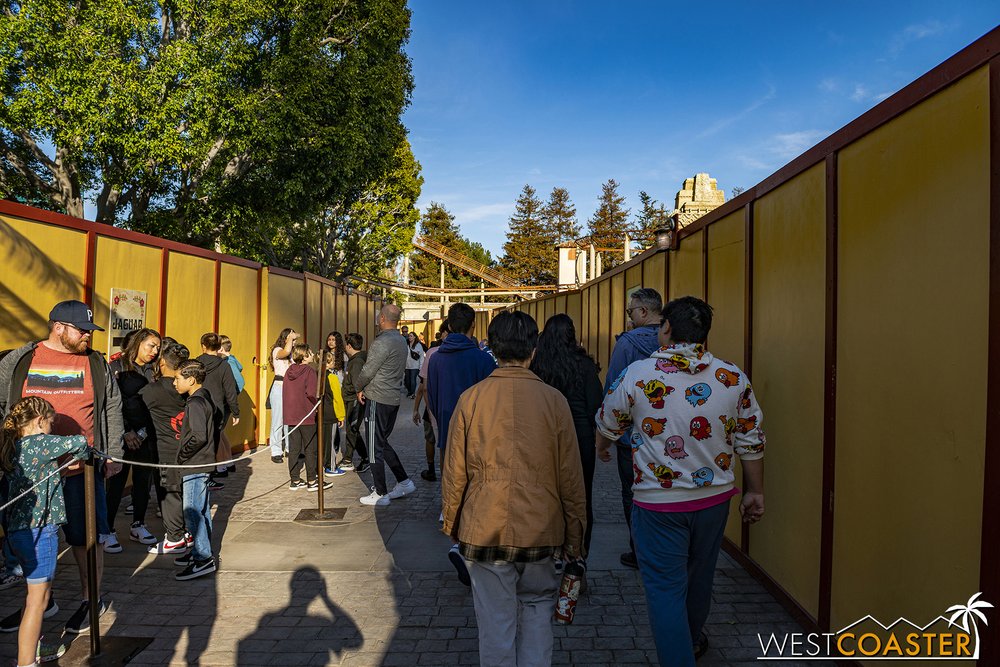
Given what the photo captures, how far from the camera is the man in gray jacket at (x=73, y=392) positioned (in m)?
3.88

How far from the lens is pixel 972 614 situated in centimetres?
248

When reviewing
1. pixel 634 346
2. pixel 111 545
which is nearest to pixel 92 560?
pixel 111 545

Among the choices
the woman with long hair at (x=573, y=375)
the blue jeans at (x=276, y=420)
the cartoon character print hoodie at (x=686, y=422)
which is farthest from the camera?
the blue jeans at (x=276, y=420)

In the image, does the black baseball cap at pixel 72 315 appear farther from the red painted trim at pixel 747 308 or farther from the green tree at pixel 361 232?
the green tree at pixel 361 232

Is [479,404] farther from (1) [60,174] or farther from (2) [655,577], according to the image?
(1) [60,174]

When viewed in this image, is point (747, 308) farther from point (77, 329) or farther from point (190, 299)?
point (190, 299)

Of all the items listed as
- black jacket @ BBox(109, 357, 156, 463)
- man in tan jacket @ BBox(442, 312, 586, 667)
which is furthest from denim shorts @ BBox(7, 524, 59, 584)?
man in tan jacket @ BBox(442, 312, 586, 667)

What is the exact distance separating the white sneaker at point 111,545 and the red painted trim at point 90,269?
99.8 inches

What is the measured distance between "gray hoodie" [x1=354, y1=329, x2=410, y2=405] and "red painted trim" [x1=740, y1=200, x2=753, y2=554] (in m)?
3.43

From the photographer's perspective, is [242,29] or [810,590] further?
[242,29]

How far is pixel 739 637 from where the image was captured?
3768 millimetres

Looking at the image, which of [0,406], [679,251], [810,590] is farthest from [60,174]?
[810,590]

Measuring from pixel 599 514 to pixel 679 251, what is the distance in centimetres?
297

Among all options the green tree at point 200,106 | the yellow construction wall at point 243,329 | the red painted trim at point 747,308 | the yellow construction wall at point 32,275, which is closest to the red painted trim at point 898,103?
the red painted trim at point 747,308
